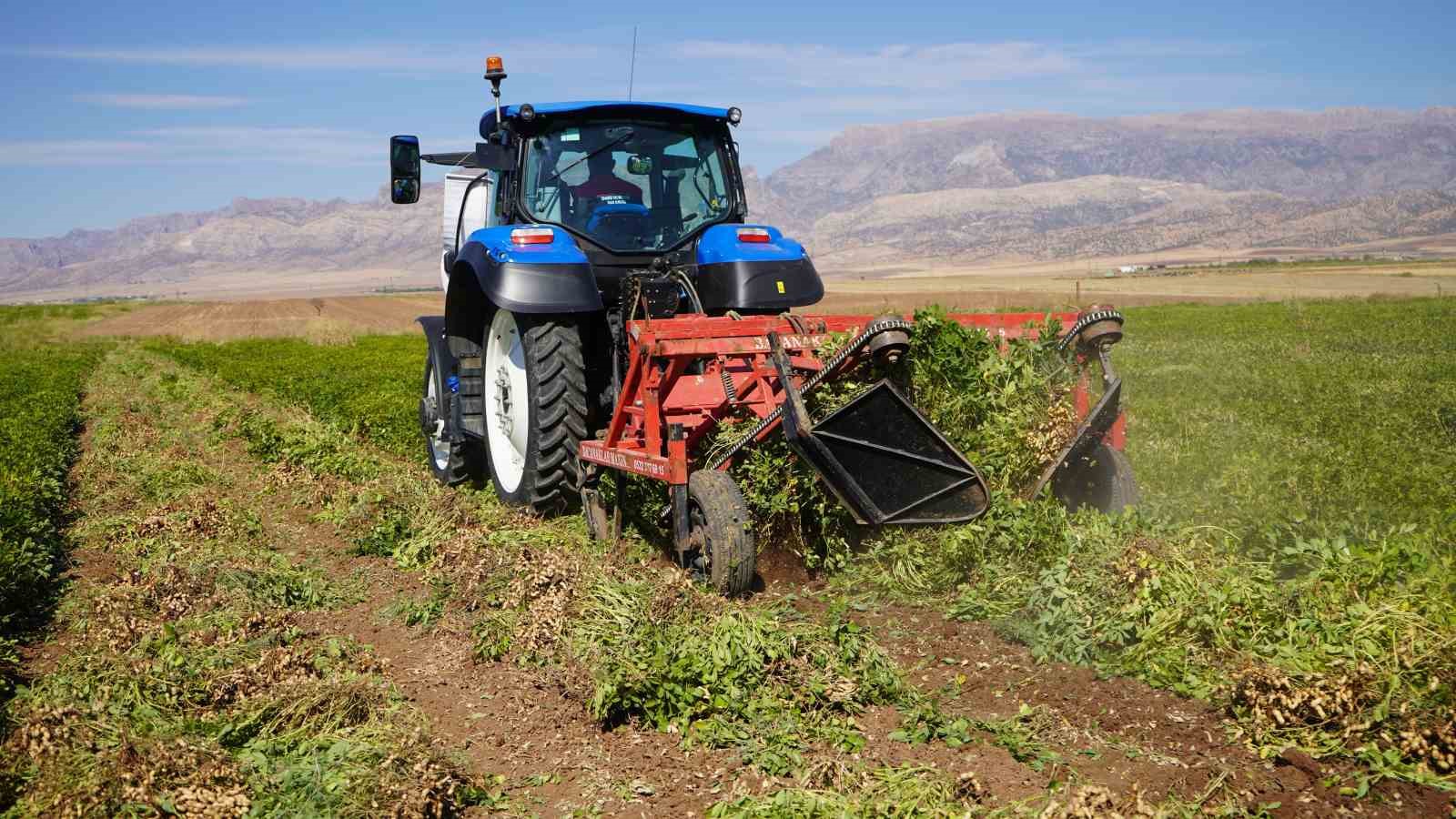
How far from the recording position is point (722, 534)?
Answer: 5.64 m

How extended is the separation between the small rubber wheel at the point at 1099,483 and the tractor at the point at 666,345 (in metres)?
0.01

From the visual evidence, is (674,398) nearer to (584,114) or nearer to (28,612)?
(584,114)

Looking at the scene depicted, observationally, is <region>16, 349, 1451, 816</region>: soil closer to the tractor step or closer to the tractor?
the tractor

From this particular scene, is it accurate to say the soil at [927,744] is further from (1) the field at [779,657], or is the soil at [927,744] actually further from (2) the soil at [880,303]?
(2) the soil at [880,303]

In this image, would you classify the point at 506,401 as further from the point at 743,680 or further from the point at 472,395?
the point at 743,680

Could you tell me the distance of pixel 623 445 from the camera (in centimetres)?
654

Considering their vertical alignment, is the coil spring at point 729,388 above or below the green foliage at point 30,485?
above

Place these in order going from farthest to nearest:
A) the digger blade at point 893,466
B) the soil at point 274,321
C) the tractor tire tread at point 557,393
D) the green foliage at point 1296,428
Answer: the soil at point 274,321
the tractor tire tread at point 557,393
the green foliage at point 1296,428
the digger blade at point 893,466

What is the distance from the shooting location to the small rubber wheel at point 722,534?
18.5 ft

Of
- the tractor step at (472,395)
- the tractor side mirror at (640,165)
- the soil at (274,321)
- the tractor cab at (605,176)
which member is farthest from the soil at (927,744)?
the soil at (274,321)

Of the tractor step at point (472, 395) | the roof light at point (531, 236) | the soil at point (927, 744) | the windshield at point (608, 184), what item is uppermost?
the windshield at point (608, 184)

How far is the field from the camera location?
3.81m

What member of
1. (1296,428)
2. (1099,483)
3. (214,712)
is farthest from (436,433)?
(1296,428)

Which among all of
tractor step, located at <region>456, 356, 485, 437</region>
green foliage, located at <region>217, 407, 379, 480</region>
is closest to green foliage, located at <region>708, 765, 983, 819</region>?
Result: tractor step, located at <region>456, 356, 485, 437</region>
